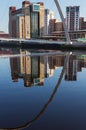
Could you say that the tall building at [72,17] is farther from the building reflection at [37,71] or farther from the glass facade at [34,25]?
the building reflection at [37,71]

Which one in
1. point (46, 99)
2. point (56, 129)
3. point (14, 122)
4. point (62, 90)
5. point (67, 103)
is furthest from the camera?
point (62, 90)

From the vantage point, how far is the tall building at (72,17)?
137 metres

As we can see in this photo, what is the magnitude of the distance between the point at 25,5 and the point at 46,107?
121 meters

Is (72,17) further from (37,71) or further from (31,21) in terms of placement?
(37,71)

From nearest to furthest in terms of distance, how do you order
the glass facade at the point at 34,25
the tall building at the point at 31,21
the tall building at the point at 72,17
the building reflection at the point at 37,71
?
the building reflection at the point at 37,71 → the glass facade at the point at 34,25 → the tall building at the point at 31,21 → the tall building at the point at 72,17

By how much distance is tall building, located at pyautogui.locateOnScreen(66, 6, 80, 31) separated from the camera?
137 metres

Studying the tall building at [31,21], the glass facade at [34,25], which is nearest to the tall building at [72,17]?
the tall building at [31,21]

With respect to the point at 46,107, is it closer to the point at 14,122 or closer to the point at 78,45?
the point at 14,122

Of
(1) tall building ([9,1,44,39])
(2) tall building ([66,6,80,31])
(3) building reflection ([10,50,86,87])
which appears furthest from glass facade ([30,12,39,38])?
(3) building reflection ([10,50,86,87])

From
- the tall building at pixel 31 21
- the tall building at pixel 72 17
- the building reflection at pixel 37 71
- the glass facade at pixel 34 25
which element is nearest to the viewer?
the building reflection at pixel 37 71

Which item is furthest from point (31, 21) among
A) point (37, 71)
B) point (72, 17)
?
point (37, 71)

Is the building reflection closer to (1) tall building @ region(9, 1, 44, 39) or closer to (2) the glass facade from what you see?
(2) the glass facade

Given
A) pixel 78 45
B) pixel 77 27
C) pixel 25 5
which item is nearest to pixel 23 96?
pixel 78 45

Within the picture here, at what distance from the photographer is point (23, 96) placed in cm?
954
